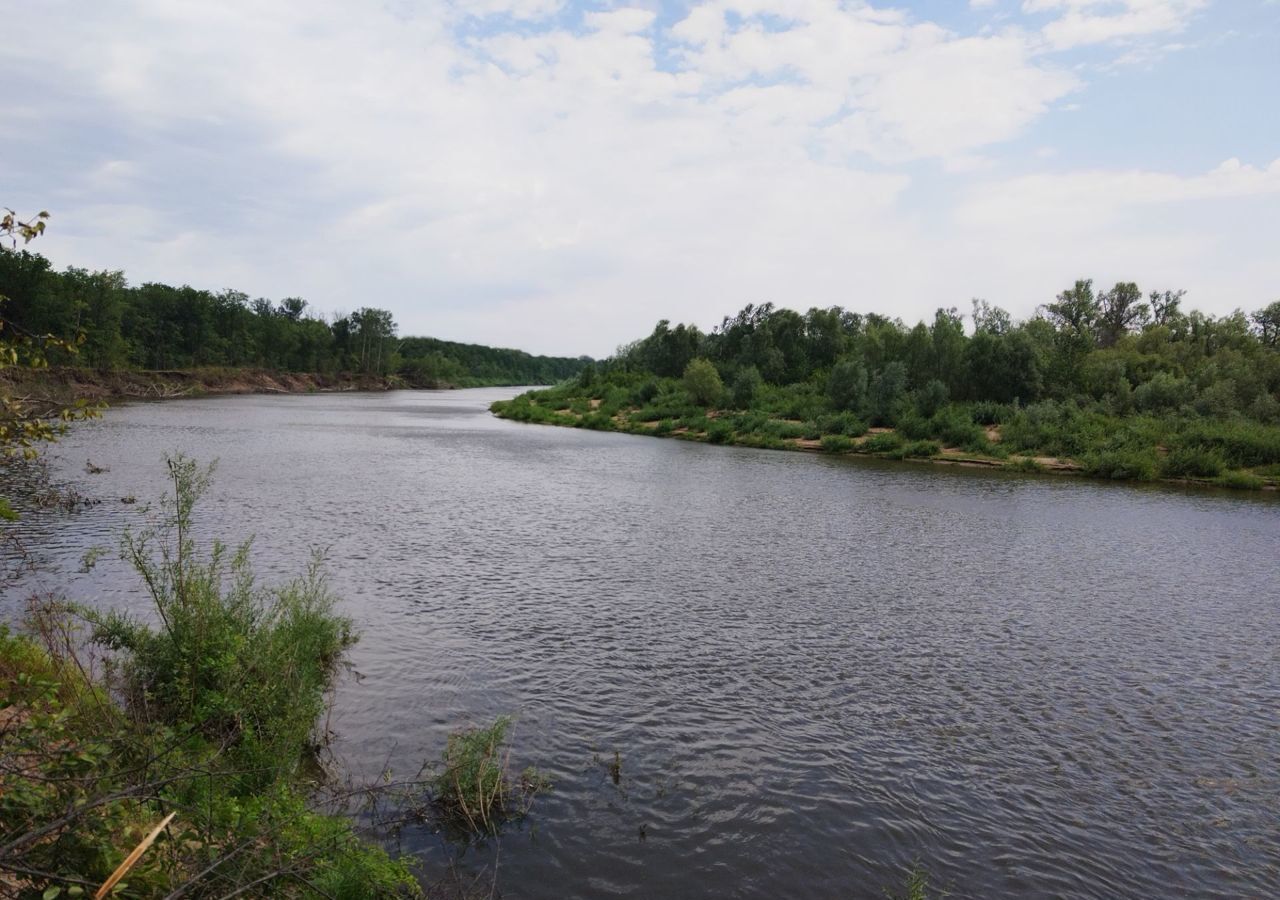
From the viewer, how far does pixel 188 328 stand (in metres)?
108

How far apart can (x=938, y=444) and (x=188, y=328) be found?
352 ft

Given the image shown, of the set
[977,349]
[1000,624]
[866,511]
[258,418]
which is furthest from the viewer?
[258,418]

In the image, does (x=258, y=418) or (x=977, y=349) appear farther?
(x=258, y=418)

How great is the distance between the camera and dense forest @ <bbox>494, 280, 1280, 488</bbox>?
42000 mm

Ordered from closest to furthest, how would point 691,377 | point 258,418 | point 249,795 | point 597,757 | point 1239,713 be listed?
point 249,795 → point 597,757 → point 1239,713 → point 258,418 → point 691,377

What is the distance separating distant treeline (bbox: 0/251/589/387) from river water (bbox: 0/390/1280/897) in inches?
1248

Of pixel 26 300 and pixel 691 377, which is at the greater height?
pixel 26 300

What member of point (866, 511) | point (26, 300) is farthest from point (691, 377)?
point (26, 300)

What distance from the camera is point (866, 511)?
27281 millimetres

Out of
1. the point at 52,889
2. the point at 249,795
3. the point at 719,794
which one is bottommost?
the point at 719,794

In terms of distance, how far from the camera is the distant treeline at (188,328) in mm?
72312

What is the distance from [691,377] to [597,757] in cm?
6009

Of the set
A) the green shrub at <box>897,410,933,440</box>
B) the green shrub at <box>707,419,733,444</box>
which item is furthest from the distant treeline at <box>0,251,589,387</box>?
the green shrub at <box>897,410,933,440</box>

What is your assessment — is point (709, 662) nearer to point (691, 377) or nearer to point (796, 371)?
point (691, 377)
